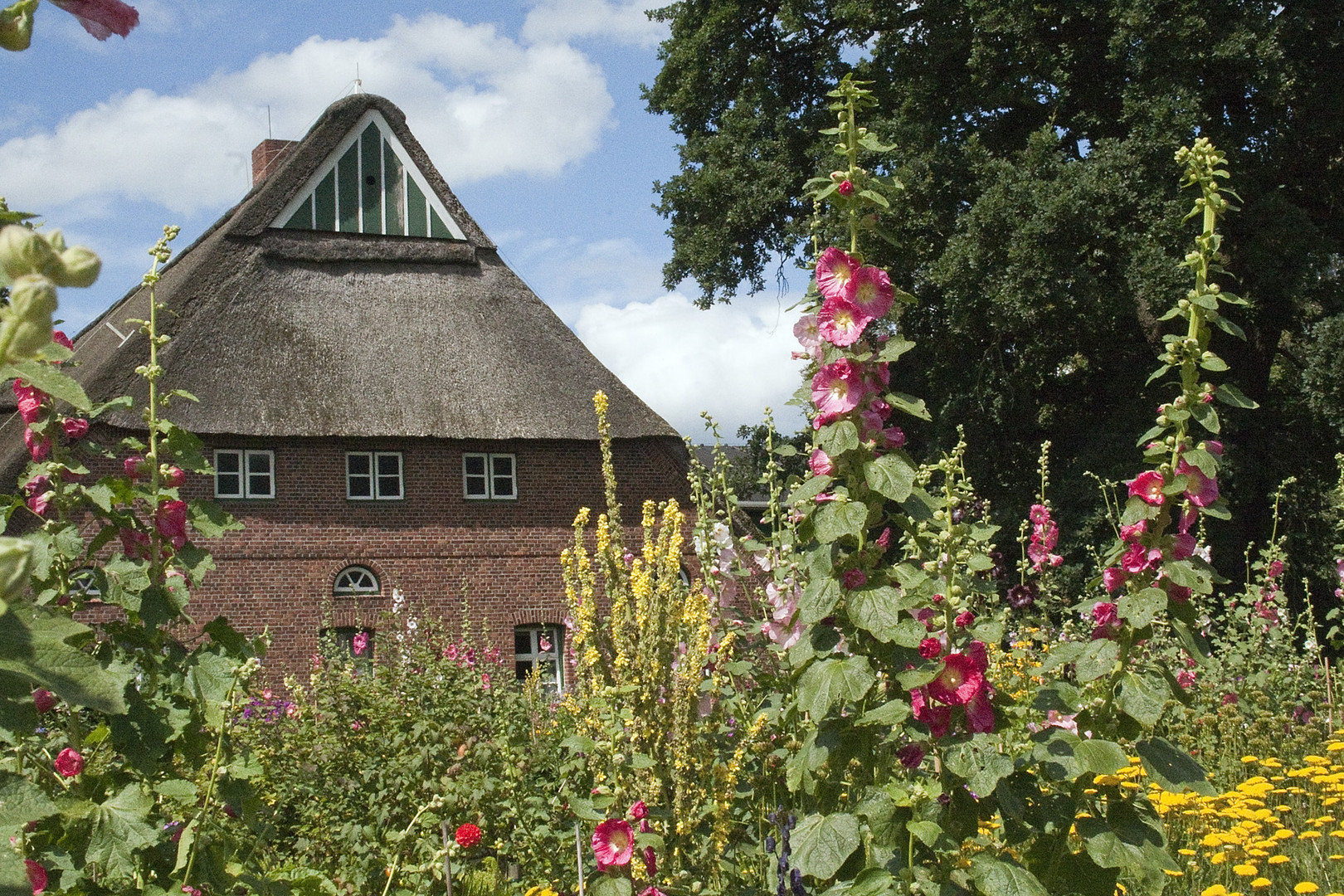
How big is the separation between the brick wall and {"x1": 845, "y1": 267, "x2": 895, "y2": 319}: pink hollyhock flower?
1241 cm

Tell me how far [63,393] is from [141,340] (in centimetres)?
1552

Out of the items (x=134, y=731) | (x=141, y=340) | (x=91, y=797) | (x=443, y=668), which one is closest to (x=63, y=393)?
(x=134, y=731)

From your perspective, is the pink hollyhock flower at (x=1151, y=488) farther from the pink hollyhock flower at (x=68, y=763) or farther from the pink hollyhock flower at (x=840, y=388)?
the pink hollyhock flower at (x=68, y=763)

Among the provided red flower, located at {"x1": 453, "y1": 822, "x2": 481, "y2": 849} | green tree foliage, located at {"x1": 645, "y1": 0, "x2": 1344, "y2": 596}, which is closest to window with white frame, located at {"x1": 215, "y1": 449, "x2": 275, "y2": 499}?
green tree foliage, located at {"x1": 645, "y1": 0, "x2": 1344, "y2": 596}

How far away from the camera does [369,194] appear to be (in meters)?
18.0

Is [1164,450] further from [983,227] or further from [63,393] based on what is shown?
[983,227]

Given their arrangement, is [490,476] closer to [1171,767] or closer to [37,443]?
[37,443]

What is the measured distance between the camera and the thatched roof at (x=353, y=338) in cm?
1529

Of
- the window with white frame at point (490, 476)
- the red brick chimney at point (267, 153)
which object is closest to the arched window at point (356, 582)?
the window with white frame at point (490, 476)

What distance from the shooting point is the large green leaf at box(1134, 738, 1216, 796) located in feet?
8.63

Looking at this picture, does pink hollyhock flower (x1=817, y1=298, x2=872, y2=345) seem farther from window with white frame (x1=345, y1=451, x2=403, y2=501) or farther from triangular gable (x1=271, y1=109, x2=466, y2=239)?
triangular gable (x1=271, y1=109, x2=466, y2=239)

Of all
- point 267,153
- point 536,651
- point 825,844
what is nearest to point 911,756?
point 825,844

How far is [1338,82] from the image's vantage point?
15.3 metres

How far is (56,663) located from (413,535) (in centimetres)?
1510
